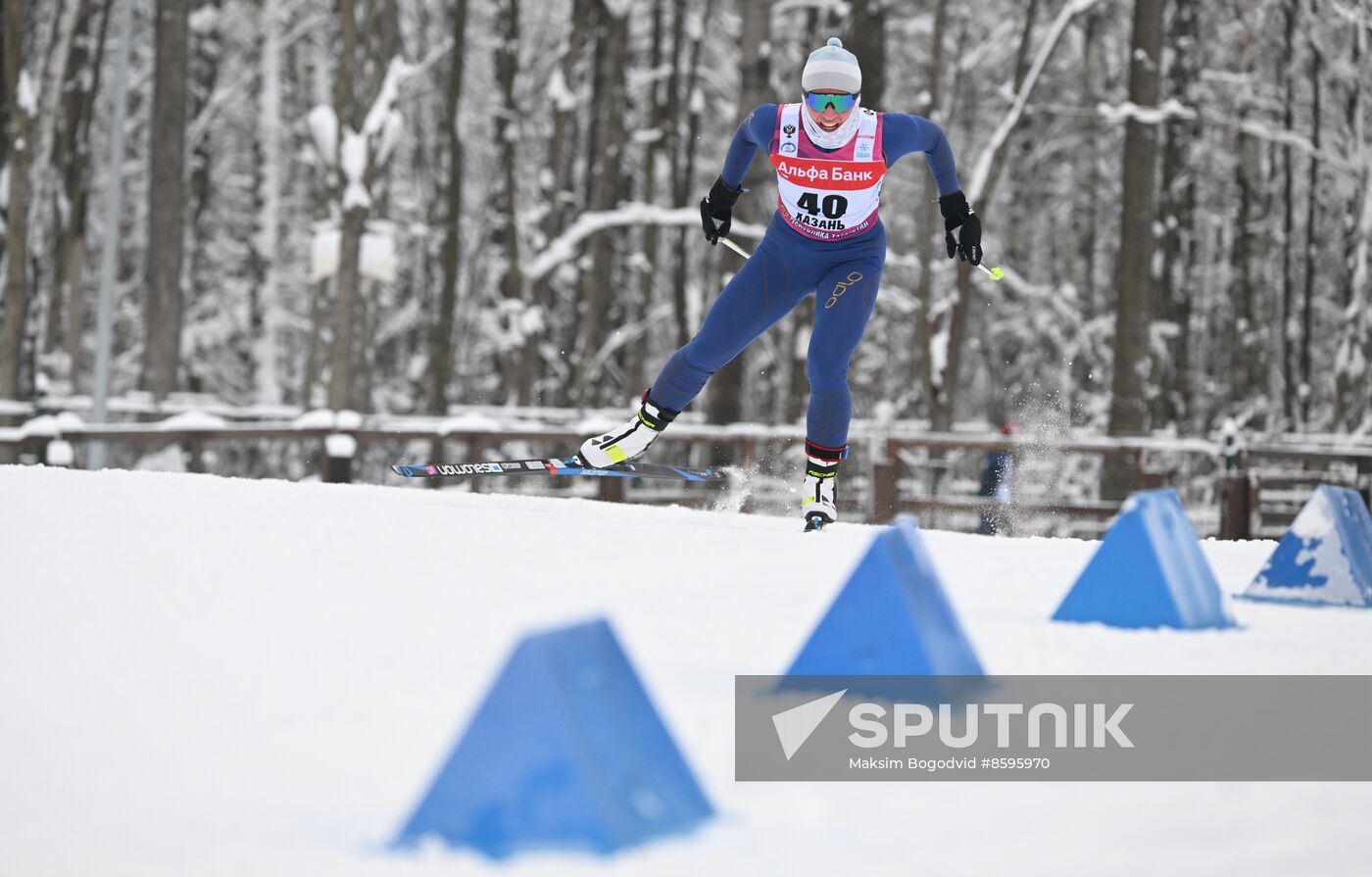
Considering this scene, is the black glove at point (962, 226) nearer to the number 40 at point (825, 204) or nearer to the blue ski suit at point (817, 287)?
the blue ski suit at point (817, 287)

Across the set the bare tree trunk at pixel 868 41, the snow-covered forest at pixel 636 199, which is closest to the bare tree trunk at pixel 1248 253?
the snow-covered forest at pixel 636 199

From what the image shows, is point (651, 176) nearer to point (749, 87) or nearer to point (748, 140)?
point (749, 87)

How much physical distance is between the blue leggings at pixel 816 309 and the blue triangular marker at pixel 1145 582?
211 centimetres

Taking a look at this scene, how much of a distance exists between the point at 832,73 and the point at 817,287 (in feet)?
3.10

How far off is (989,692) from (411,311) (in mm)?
26867

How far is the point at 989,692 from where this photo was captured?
10.7 ft

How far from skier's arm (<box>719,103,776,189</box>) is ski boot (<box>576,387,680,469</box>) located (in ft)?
3.54

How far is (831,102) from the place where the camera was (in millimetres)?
5977

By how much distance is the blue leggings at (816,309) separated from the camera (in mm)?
6270

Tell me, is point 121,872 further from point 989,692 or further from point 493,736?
point 989,692

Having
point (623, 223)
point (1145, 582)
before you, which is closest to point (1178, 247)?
point (623, 223)

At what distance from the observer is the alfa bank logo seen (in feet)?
9.82

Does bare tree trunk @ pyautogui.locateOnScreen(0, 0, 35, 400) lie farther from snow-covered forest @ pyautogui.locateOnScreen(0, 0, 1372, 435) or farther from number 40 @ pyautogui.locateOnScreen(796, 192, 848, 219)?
number 40 @ pyautogui.locateOnScreen(796, 192, 848, 219)

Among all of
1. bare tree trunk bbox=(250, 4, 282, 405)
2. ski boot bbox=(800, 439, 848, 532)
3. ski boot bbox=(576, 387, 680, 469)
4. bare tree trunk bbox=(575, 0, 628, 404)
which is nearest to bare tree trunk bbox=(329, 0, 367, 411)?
bare tree trunk bbox=(575, 0, 628, 404)
